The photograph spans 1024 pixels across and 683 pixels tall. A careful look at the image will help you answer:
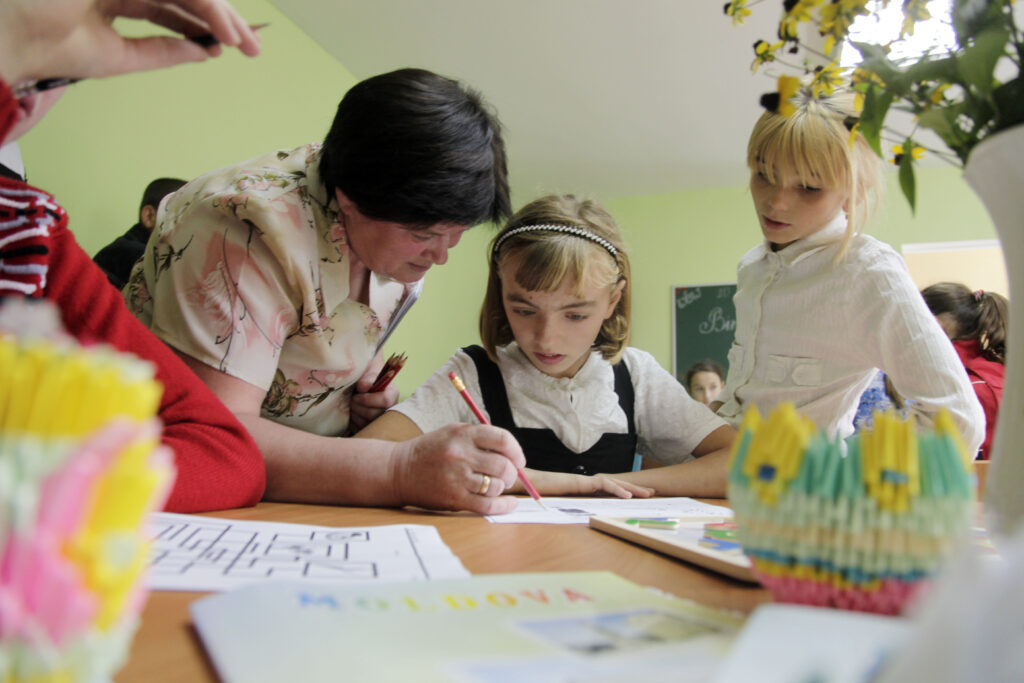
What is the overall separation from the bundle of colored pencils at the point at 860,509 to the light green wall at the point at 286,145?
0.92 metres

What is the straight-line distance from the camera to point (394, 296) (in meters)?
1.13

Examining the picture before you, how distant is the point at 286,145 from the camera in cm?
269

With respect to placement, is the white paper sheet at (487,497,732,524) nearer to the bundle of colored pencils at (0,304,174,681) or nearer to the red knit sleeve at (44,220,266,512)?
the red knit sleeve at (44,220,266,512)

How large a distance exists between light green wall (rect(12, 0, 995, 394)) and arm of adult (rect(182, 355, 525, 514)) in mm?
517

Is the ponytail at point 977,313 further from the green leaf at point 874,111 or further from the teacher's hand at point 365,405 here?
the green leaf at point 874,111

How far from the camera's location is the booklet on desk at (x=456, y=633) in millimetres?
242

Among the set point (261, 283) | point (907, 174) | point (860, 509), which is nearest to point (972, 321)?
point (907, 174)

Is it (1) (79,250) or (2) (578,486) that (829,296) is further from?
(1) (79,250)

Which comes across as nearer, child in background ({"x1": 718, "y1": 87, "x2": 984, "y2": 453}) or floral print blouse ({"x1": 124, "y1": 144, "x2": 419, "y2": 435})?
floral print blouse ({"x1": 124, "y1": 144, "x2": 419, "y2": 435})

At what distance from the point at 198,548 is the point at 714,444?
961mm

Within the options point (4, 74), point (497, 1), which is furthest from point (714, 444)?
point (497, 1)

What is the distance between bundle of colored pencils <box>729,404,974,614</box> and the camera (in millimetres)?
286

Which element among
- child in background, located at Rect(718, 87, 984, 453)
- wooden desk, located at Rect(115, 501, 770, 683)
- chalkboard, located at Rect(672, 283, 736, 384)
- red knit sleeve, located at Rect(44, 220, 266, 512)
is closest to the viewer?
wooden desk, located at Rect(115, 501, 770, 683)

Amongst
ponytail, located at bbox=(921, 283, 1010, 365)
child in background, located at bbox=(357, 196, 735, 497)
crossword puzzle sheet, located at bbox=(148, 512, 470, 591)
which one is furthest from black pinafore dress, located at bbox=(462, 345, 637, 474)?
ponytail, located at bbox=(921, 283, 1010, 365)
